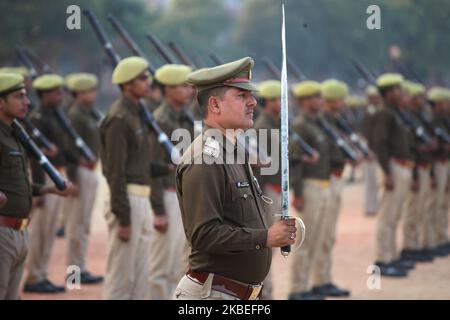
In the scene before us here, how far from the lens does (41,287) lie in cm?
935

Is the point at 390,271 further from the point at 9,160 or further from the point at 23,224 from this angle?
the point at 9,160

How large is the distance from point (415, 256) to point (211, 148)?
7.80 meters

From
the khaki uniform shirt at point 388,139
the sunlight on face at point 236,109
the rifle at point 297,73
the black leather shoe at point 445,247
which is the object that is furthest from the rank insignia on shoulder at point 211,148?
the black leather shoe at point 445,247

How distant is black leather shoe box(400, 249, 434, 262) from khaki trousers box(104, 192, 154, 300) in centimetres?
500

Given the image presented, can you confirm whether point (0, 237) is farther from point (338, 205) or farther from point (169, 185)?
point (338, 205)

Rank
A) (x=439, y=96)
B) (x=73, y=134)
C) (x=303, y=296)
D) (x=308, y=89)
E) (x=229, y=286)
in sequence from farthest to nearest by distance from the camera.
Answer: (x=439, y=96) < (x=73, y=134) < (x=308, y=89) < (x=303, y=296) < (x=229, y=286)

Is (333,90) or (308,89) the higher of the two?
(333,90)

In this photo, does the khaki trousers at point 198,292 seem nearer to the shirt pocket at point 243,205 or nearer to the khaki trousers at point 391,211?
the shirt pocket at point 243,205

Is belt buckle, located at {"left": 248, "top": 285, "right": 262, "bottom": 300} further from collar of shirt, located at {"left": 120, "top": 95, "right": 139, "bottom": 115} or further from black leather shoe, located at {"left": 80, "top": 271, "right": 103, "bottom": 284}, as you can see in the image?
black leather shoe, located at {"left": 80, "top": 271, "right": 103, "bottom": 284}

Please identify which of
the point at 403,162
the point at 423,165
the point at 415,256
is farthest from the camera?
the point at 423,165

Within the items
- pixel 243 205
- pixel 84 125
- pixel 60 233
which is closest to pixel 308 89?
pixel 84 125

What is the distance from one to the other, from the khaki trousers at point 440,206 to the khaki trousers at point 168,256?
5311 mm
